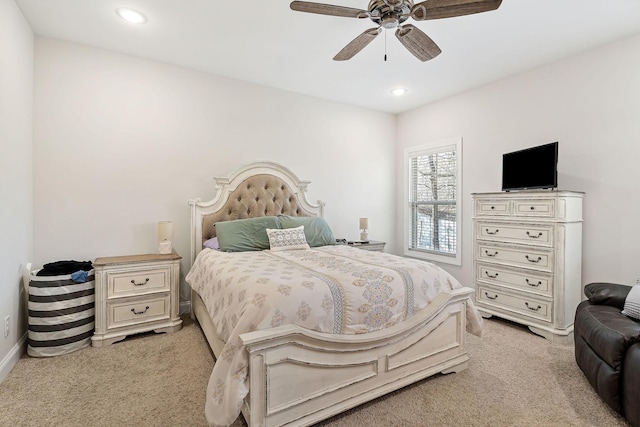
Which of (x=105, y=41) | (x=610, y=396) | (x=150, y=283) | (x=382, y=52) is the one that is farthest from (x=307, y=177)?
(x=610, y=396)

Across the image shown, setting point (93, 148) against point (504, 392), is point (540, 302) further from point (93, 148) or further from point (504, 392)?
point (93, 148)

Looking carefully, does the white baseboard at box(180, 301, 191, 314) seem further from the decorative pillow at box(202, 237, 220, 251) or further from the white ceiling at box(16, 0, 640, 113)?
the white ceiling at box(16, 0, 640, 113)

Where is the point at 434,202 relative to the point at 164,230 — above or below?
above

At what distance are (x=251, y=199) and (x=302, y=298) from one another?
2.17 metres

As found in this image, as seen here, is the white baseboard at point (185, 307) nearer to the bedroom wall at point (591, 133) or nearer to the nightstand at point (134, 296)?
the nightstand at point (134, 296)

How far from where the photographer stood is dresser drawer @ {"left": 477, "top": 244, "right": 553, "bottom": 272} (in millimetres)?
2900

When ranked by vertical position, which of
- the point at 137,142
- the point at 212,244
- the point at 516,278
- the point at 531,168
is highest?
the point at 137,142

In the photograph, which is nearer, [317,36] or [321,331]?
[321,331]

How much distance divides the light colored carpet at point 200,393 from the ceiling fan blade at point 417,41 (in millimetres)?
2366

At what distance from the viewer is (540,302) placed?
293 centimetres

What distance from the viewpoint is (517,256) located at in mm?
3123

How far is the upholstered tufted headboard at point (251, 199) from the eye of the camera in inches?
133

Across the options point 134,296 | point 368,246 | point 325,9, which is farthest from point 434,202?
point 134,296

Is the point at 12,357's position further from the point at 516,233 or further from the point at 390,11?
the point at 516,233
